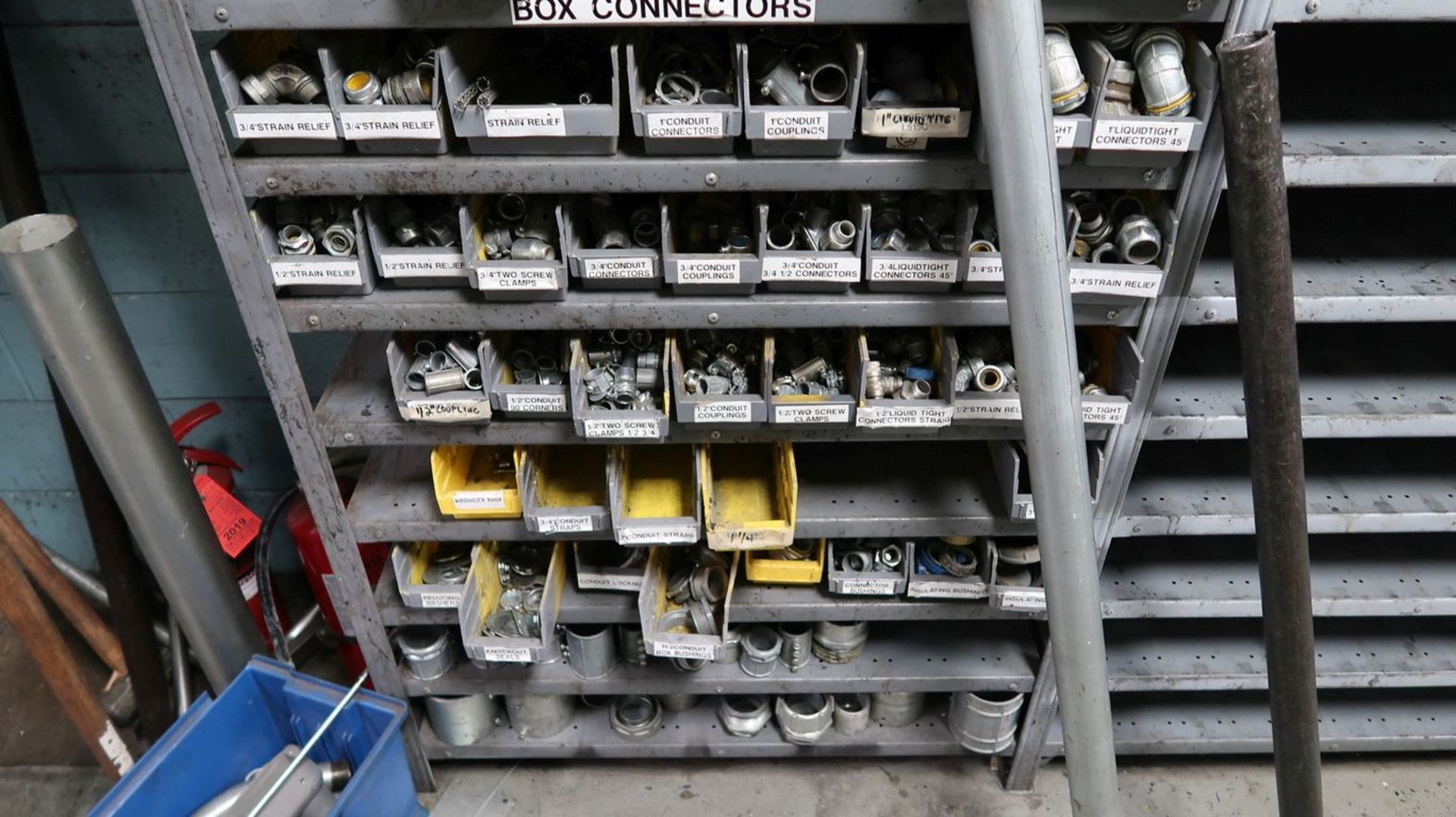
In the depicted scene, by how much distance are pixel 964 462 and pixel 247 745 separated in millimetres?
1340

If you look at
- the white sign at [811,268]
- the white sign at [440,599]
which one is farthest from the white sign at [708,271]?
the white sign at [440,599]

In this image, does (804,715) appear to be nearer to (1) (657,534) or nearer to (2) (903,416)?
(1) (657,534)

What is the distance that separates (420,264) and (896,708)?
1.24m

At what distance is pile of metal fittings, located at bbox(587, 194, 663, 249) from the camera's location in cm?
130

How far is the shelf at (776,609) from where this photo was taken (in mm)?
1636

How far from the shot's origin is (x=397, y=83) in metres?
1.17

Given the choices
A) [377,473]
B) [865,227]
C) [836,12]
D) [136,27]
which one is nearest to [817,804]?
[377,473]

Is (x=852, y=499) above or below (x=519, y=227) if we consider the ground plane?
below

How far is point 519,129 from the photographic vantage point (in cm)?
113

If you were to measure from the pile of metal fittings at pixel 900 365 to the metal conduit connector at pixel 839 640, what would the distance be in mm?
553

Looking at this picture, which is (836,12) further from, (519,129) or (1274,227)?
(1274,227)

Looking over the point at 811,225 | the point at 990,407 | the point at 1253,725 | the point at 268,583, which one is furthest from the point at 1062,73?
the point at 268,583

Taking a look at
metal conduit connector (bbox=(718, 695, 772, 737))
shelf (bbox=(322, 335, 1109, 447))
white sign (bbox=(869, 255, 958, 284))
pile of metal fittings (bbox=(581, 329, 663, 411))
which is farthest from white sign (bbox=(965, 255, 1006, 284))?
metal conduit connector (bbox=(718, 695, 772, 737))

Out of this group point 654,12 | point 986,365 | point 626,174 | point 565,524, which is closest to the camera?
point 654,12
